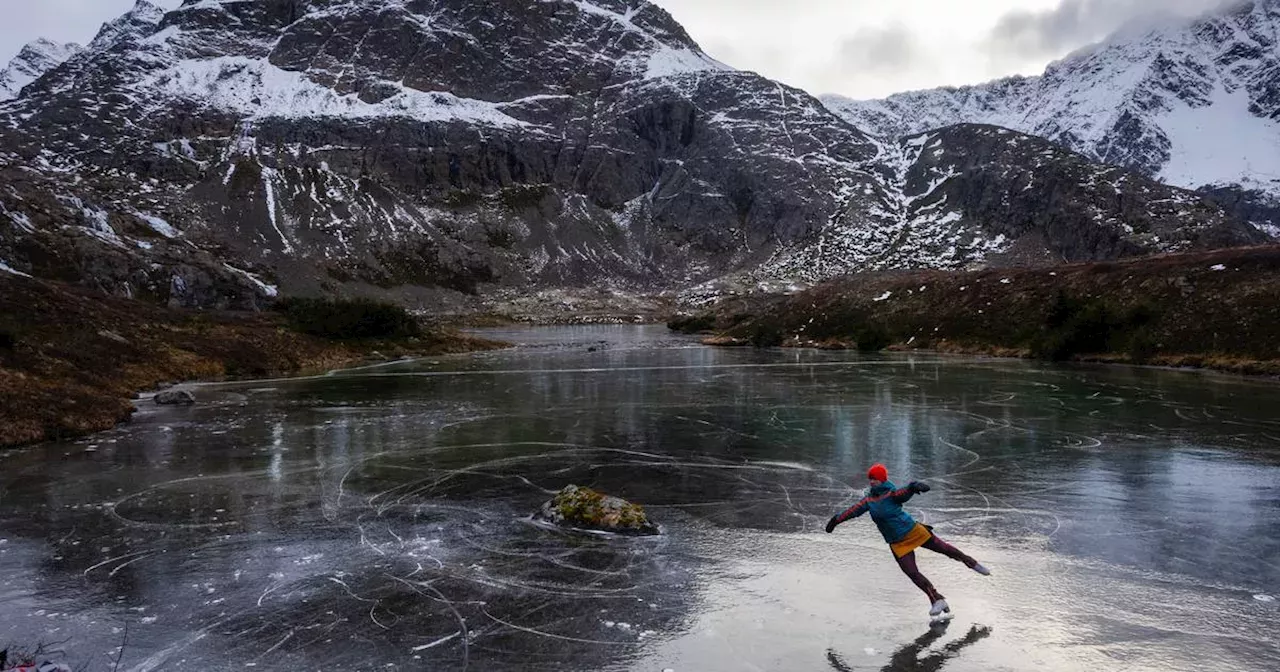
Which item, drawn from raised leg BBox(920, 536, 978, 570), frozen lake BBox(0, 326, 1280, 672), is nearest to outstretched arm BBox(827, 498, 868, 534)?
raised leg BBox(920, 536, 978, 570)

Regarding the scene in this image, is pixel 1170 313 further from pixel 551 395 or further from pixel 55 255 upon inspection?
pixel 55 255

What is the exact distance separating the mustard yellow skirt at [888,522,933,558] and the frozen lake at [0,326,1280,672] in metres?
0.80

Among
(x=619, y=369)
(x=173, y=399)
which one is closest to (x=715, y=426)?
(x=173, y=399)

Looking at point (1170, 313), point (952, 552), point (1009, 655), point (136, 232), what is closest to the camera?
point (1009, 655)

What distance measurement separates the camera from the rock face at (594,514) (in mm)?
14055

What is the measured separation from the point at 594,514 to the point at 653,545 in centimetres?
150

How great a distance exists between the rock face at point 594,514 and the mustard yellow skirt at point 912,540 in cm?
492

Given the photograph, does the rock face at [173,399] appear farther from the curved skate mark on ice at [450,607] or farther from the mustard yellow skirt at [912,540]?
the mustard yellow skirt at [912,540]

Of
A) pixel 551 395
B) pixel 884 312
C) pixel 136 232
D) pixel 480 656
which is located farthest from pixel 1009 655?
pixel 136 232

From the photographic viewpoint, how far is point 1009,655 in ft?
29.2

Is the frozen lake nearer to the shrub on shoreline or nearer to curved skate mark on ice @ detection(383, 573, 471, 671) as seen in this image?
curved skate mark on ice @ detection(383, 573, 471, 671)

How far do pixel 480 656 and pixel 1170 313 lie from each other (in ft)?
177

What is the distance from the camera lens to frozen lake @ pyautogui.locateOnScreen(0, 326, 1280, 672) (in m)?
9.33

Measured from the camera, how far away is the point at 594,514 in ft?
47.0
